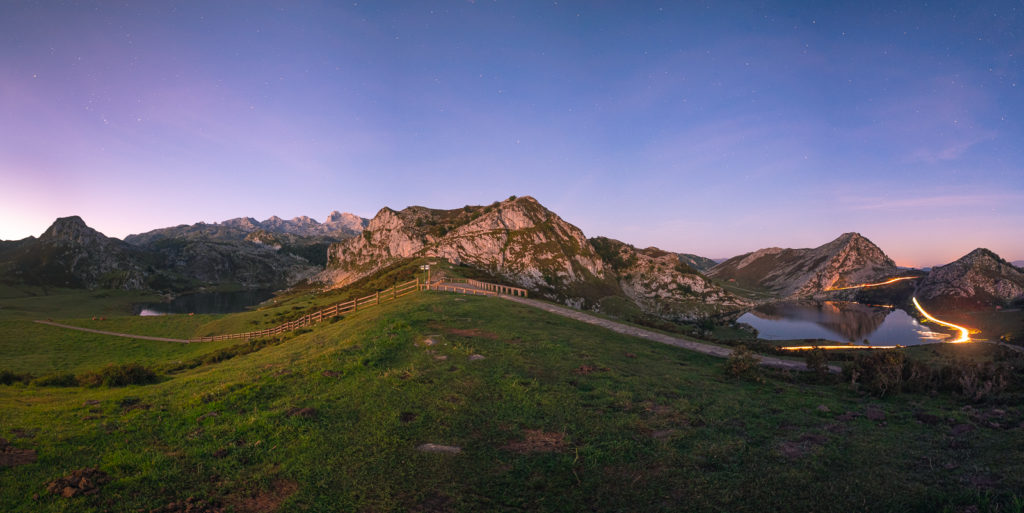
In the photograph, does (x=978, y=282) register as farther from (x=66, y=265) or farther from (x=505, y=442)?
(x=66, y=265)

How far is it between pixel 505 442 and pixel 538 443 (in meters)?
0.88

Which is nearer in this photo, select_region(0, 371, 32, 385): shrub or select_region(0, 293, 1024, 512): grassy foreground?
select_region(0, 293, 1024, 512): grassy foreground

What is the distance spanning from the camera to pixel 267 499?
7.32 m

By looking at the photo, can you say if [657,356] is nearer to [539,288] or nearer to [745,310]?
[539,288]

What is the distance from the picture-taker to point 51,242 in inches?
7525

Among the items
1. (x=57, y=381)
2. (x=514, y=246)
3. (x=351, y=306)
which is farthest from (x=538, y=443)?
(x=514, y=246)

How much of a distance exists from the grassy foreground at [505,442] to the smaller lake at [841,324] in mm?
80332

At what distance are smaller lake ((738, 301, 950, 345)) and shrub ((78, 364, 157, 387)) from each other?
97.9m

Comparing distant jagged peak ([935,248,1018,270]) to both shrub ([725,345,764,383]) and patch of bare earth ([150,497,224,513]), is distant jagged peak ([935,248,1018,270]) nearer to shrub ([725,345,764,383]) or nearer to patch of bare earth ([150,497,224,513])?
shrub ([725,345,764,383])

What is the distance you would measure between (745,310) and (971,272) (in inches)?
2379

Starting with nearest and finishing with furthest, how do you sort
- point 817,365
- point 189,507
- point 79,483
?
point 189,507
point 79,483
point 817,365

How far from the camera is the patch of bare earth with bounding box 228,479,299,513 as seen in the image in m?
6.98

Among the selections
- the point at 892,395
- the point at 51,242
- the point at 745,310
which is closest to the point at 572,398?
the point at 892,395

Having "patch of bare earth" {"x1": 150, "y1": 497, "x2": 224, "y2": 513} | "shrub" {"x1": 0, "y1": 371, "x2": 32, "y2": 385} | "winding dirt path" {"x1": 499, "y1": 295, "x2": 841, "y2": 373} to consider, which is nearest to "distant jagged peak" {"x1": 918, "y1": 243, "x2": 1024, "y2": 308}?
"winding dirt path" {"x1": 499, "y1": 295, "x2": 841, "y2": 373}
